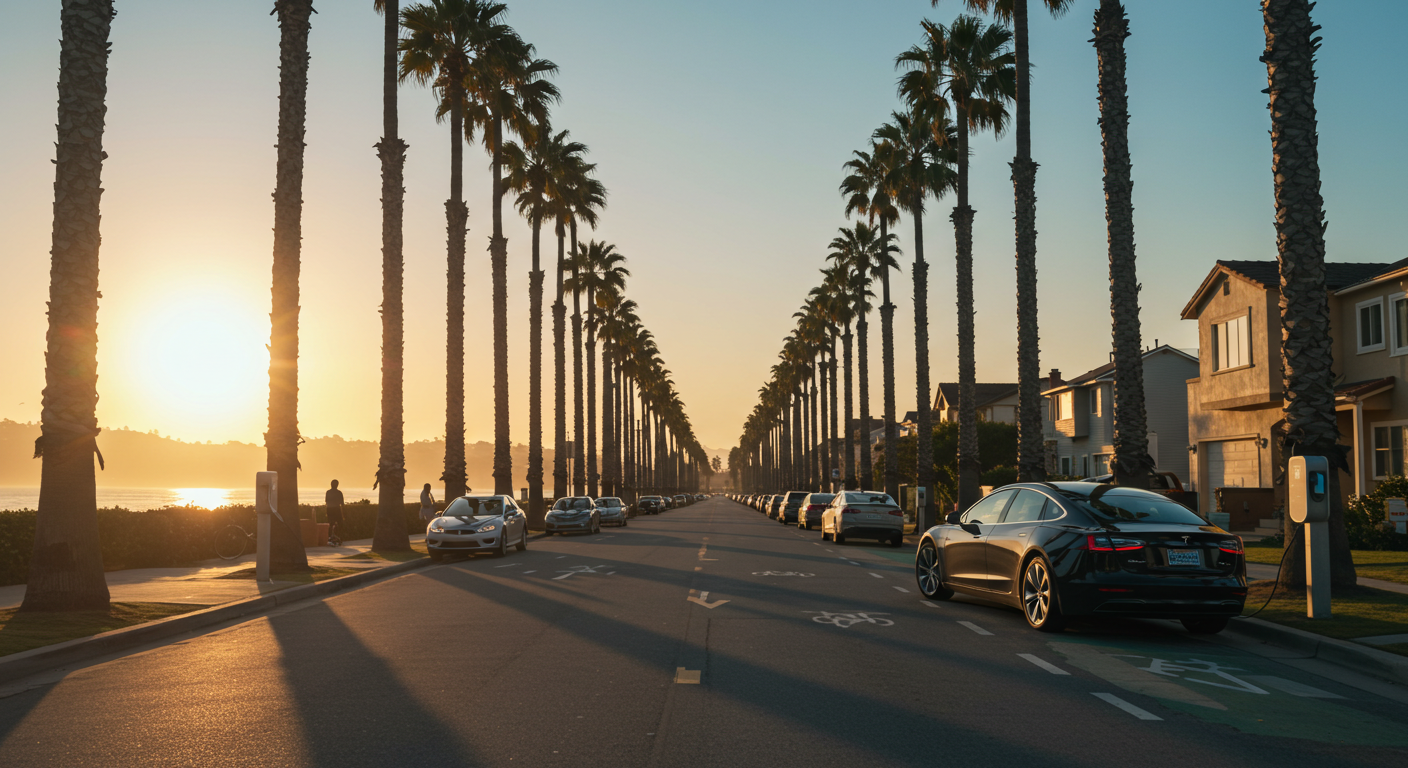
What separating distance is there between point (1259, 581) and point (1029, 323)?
1170 centimetres

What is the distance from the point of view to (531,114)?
3938cm

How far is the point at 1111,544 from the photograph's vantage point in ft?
34.6

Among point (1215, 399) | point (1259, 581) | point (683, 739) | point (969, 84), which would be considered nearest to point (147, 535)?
point (683, 739)

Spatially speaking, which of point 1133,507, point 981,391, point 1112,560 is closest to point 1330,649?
point 1112,560

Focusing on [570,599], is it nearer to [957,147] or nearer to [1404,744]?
[1404,744]

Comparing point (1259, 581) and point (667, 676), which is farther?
point (1259, 581)

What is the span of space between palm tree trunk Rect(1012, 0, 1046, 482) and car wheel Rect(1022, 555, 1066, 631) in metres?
13.8

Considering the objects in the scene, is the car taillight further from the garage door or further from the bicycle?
the garage door

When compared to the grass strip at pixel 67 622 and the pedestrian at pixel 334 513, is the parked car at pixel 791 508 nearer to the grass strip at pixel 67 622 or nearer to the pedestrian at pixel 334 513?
the pedestrian at pixel 334 513

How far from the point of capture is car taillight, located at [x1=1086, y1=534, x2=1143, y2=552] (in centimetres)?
1052

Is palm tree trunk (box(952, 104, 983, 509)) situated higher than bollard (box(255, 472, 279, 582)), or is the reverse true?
palm tree trunk (box(952, 104, 983, 509))

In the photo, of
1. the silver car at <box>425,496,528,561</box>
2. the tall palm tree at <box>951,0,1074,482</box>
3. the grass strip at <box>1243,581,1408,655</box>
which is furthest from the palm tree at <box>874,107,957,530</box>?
the grass strip at <box>1243,581,1408,655</box>

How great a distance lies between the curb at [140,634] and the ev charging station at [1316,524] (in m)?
12.3

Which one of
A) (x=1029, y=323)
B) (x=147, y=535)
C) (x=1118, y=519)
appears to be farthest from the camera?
(x=1029, y=323)
